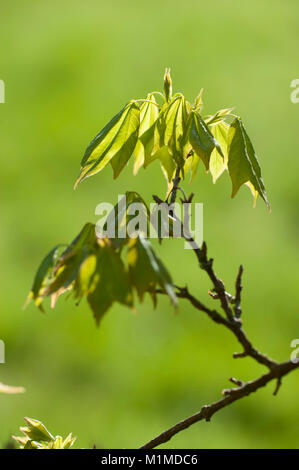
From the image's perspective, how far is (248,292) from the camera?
262 cm

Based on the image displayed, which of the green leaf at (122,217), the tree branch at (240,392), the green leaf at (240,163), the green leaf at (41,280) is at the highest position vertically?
the green leaf at (240,163)

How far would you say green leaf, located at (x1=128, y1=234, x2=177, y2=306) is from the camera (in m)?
0.58

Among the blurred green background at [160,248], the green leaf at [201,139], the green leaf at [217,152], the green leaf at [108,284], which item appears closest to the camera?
the green leaf at [108,284]

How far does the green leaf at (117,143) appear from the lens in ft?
2.37

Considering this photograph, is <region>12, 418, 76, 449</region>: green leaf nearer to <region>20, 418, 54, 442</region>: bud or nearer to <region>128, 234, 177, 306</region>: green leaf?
<region>20, 418, 54, 442</region>: bud

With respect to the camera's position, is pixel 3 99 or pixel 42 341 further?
pixel 3 99

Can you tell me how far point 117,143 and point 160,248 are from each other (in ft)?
7.19

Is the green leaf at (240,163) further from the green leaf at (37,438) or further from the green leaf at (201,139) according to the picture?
the green leaf at (37,438)

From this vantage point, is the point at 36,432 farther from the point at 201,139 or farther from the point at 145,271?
the point at 201,139

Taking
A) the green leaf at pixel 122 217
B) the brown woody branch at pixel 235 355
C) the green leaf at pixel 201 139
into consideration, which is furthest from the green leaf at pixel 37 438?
the green leaf at pixel 201 139

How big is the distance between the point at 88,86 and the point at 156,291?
3.49 m

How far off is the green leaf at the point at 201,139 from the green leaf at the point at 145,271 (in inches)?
5.7
